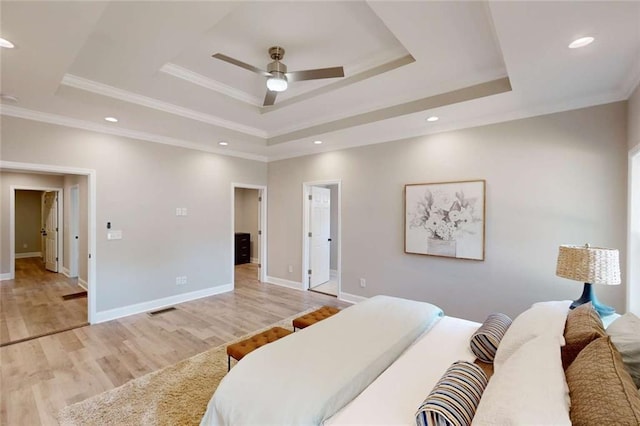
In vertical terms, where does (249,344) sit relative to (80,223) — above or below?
below

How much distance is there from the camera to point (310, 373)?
4.81 ft

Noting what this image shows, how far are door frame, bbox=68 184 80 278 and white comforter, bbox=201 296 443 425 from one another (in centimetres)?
604

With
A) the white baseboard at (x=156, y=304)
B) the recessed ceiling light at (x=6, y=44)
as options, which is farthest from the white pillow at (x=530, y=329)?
the white baseboard at (x=156, y=304)

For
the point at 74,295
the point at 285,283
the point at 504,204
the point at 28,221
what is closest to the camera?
the point at 504,204

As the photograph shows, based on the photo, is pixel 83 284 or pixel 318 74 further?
pixel 83 284

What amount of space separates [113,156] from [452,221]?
15.6ft

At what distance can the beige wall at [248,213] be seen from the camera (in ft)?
27.2

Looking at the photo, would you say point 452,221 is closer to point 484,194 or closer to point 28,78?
point 484,194

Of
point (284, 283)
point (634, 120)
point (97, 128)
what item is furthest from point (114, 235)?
point (634, 120)

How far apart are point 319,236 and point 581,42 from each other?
4.50 meters

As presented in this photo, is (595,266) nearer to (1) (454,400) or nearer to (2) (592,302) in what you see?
(2) (592,302)

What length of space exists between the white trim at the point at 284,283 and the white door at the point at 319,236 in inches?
9.2

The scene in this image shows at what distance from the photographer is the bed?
3.23 feet

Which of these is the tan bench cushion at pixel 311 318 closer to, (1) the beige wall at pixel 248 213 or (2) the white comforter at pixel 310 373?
(2) the white comforter at pixel 310 373
